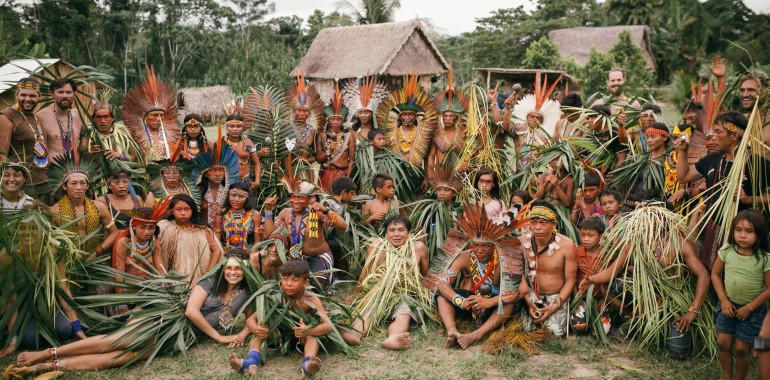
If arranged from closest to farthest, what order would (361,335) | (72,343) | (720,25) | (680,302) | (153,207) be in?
(72,343) < (680,302) < (361,335) < (153,207) < (720,25)

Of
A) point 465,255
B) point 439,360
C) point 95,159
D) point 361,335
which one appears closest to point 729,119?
point 465,255

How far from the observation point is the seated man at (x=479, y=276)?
4.12m

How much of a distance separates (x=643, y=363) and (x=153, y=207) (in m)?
3.74

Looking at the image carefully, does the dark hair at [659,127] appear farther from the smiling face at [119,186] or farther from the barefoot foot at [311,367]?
the smiling face at [119,186]

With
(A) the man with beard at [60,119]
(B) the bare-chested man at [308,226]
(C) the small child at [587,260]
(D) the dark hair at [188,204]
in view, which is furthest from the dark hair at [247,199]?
(C) the small child at [587,260]

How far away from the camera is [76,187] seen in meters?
4.35

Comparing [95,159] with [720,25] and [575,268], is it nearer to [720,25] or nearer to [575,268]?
[575,268]

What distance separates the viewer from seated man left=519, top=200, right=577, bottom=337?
4.17m

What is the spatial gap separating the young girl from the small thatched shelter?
506 inches

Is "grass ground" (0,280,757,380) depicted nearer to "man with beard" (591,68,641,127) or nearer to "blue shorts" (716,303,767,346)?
"blue shorts" (716,303,767,346)

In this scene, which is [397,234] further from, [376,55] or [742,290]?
[376,55]

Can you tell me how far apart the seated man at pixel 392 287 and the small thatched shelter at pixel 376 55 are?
1138 cm

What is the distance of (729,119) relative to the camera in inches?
147

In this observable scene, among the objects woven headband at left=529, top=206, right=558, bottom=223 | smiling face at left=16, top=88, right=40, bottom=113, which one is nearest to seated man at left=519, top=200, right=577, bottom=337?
woven headband at left=529, top=206, right=558, bottom=223
